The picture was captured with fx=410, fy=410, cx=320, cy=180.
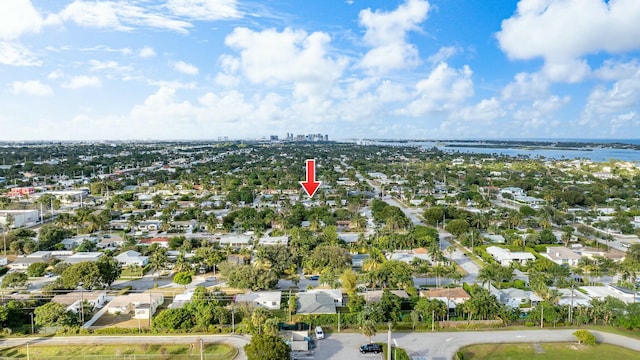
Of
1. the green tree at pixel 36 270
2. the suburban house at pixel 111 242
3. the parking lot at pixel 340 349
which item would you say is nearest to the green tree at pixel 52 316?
the green tree at pixel 36 270

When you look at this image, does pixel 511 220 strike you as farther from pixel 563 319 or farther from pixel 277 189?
pixel 277 189

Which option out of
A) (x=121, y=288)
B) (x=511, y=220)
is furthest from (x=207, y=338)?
(x=511, y=220)

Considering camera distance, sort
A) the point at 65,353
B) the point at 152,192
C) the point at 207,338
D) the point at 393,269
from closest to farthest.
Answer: the point at 65,353, the point at 207,338, the point at 393,269, the point at 152,192

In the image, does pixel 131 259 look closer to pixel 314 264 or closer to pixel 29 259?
pixel 29 259

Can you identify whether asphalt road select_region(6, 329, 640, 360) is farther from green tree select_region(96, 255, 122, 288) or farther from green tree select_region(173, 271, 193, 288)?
green tree select_region(173, 271, 193, 288)

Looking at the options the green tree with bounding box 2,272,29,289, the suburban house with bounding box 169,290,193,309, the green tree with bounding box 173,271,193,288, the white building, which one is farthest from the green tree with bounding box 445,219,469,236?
the white building

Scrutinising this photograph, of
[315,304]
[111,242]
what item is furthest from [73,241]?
[315,304]
